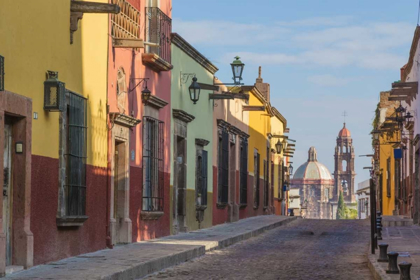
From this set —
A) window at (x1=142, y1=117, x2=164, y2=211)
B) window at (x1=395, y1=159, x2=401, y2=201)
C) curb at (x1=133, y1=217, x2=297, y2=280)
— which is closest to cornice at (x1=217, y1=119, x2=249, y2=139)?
curb at (x1=133, y1=217, x2=297, y2=280)

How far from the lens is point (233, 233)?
22.5 meters

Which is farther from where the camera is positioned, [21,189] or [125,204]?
[125,204]

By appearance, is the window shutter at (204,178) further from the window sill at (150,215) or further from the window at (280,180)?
the window at (280,180)

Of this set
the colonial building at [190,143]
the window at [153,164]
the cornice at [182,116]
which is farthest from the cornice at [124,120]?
the colonial building at [190,143]

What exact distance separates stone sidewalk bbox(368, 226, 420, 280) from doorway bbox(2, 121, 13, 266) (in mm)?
4714

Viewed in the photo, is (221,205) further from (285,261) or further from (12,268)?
(12,268)

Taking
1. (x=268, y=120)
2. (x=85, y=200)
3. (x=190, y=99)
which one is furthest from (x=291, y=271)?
(x=268, y=120)

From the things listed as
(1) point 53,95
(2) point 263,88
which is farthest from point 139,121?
(2) point 263,88

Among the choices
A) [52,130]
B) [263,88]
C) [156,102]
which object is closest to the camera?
[52,130]

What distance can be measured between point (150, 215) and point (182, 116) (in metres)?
4.00

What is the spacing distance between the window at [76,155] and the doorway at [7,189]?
6.40 feet

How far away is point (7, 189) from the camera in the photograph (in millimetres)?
11523

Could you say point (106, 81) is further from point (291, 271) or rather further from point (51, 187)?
point (291, 271)

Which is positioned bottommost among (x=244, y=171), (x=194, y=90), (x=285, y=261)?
(x=285, y=261)
